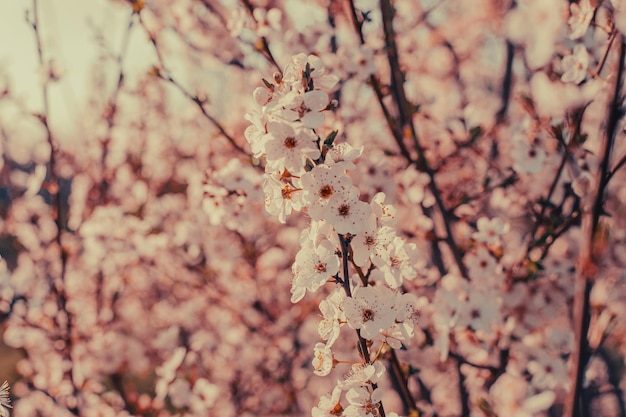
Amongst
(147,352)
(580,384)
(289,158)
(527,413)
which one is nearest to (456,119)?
(527,413)

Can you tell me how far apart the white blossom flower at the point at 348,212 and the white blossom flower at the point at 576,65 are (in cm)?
153

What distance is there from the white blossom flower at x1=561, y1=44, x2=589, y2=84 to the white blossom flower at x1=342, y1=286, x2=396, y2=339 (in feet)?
5.16

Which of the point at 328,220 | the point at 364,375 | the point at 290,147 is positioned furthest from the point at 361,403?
the point at 290,147

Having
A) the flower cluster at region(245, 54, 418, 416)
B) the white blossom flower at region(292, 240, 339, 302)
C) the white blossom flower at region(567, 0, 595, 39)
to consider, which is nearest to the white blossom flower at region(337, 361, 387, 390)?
the flower cluster at region(245, 54, 418, 416)

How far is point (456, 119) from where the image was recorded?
4617mm

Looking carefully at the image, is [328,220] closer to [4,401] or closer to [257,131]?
[257,131]

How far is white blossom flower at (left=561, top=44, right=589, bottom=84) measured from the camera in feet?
8.21

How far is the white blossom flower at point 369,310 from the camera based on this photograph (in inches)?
58.3

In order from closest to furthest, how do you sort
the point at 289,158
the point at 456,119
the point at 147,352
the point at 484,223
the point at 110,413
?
the point at 289,158, the point at 484,223, the point at 110,413, the point at 456,119, the point at 147,352

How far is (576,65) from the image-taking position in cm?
255

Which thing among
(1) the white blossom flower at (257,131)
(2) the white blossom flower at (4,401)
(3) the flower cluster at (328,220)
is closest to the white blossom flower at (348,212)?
(3) the flower cluster at (328,220)

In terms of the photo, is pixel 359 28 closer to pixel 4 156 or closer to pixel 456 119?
pixel 456 119

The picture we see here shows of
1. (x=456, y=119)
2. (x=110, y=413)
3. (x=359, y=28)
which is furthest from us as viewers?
(x=456, y=119)

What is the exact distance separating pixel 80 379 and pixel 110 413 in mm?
383
